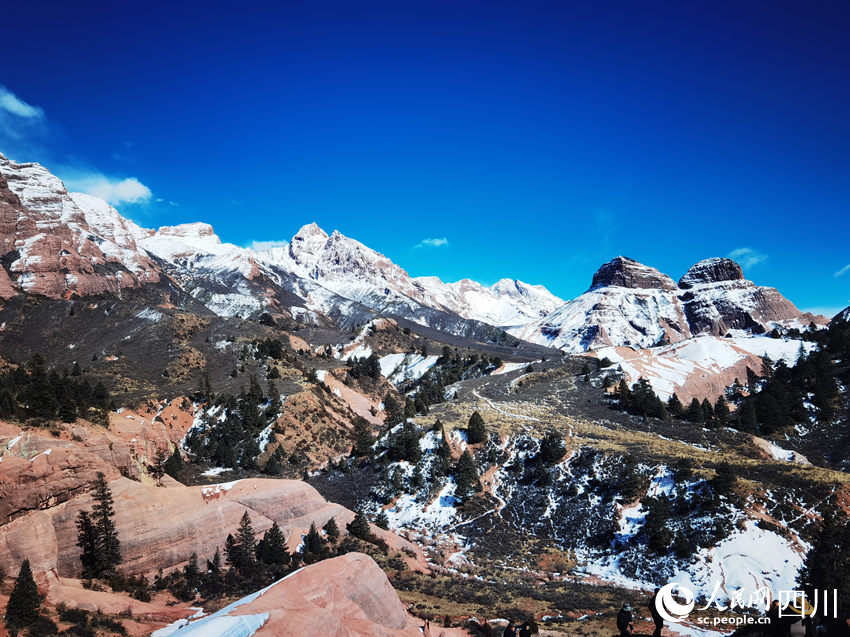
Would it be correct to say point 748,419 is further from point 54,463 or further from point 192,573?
point 54,463

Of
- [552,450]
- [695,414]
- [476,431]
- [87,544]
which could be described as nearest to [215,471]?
[87,544]

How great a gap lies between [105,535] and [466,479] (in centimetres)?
3266

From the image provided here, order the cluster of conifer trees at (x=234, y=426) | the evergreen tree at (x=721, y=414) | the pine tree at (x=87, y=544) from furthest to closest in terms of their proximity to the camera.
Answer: the evergreen tree at (x=721, y=414) → the cluster of conifer trees at (x=234, y=426) → the pine tree at (x=87, y=544)

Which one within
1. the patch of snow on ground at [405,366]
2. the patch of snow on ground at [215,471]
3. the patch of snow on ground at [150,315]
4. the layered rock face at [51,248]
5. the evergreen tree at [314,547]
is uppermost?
the layered rock face at [51,248]

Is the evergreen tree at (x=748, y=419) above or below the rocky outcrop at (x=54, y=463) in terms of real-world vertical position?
above

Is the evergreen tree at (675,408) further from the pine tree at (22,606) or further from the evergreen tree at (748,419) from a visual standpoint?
the pine tree at (22,606)

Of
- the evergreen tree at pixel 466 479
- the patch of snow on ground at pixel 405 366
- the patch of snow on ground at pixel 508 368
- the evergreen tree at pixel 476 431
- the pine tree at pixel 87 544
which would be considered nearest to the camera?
the pine tree at pixel 87 544

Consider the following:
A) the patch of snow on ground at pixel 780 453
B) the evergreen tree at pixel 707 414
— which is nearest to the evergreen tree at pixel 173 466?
the evergreen tree at pixel 707 414

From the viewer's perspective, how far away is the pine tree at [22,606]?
1627 cm

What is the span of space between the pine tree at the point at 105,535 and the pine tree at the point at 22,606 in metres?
5.59

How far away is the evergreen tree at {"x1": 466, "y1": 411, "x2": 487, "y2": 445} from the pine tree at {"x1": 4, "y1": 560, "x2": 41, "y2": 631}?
4362 cm

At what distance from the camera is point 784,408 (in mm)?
68125

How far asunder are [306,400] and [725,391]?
8022 centimetres

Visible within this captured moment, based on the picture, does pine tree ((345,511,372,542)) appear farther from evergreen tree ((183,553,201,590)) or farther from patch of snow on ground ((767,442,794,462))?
patch of snow on ground ((767,442,794,462))
